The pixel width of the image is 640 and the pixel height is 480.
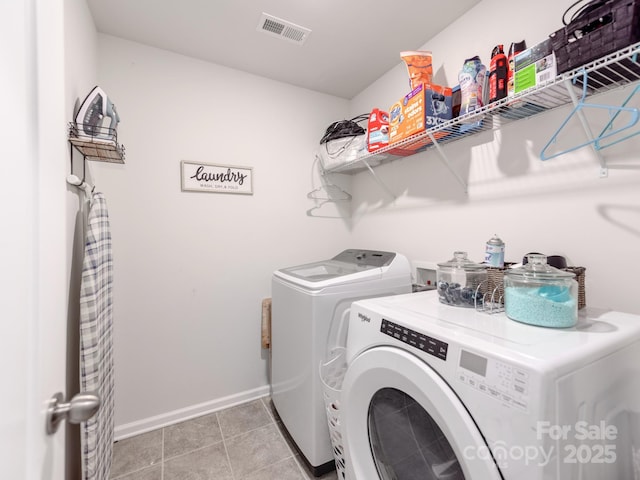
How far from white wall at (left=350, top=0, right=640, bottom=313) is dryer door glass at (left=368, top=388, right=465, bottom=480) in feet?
2.82

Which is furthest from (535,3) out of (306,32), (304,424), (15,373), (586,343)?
(304,424)

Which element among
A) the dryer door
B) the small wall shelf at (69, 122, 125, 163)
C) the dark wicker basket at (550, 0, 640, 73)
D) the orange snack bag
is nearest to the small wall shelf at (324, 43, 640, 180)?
the dark wicker basket at (550, 0, 640, 73)

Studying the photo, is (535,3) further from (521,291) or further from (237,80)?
(237,80)

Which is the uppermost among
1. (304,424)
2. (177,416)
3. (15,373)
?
(15,373)

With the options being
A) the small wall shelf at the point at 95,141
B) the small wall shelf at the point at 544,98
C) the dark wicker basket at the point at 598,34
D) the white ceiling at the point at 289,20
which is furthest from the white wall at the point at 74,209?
the dark wicker basket at the point at 598,34

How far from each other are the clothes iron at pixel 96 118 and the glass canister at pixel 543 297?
1.74m

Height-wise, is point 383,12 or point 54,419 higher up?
point 383,12

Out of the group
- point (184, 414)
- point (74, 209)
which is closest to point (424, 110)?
point (74, 209)

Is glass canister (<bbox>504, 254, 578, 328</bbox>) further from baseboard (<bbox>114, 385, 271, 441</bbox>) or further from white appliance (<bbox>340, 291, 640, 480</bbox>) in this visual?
baseboard (<bbox>114, 385, 271, 441</bbox>)

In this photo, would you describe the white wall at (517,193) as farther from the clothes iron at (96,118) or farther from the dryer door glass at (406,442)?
the clothes iron at (96,118)

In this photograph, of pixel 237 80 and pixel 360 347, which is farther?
pixel 237 80

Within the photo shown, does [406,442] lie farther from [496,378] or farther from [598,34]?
[598,34]

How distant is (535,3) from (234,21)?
60.1 inches

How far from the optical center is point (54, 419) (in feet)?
1.71
